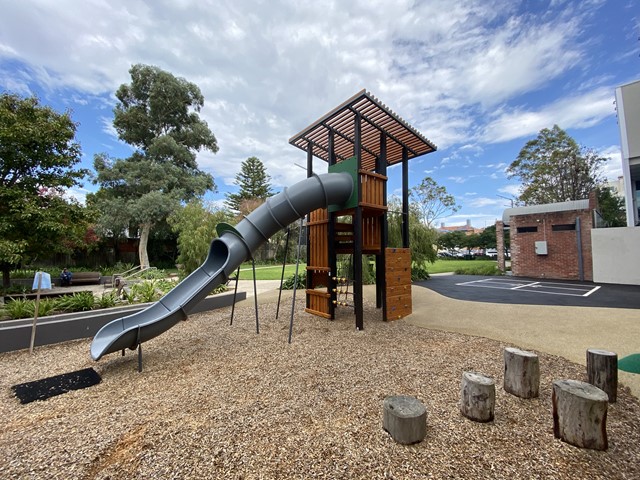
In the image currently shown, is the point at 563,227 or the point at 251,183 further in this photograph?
the point at 251,183

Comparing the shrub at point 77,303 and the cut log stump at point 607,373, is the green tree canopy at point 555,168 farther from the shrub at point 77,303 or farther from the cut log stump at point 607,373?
the shrub at point 77,303

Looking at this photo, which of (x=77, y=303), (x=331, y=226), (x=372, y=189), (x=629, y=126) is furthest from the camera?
(x=629, y=126)

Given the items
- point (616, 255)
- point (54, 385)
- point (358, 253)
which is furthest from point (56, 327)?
point (616, 255)

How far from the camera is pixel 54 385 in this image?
309 cm

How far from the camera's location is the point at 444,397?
2693mm

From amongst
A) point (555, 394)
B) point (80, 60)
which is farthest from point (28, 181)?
point (555, 394)

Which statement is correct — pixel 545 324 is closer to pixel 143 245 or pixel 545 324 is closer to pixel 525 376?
pixel 525 376

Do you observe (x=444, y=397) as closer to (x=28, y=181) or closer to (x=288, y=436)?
(x=288, y=436)

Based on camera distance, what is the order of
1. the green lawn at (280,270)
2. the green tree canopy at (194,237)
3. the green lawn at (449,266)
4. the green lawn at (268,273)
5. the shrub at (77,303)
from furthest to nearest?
the green lawn at (449,266) < the green lawn at (280,270) < the green lawn at (268,273) < the green tree canopy at (194,237) < the shrub at (77,303)

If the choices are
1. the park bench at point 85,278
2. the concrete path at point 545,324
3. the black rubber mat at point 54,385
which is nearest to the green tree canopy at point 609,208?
the concrete path at point 545,324

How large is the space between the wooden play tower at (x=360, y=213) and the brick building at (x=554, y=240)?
31.5 ft

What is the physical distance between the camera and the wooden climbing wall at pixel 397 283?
18.7ft

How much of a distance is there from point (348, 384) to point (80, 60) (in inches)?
371

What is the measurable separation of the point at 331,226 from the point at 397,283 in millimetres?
1903
